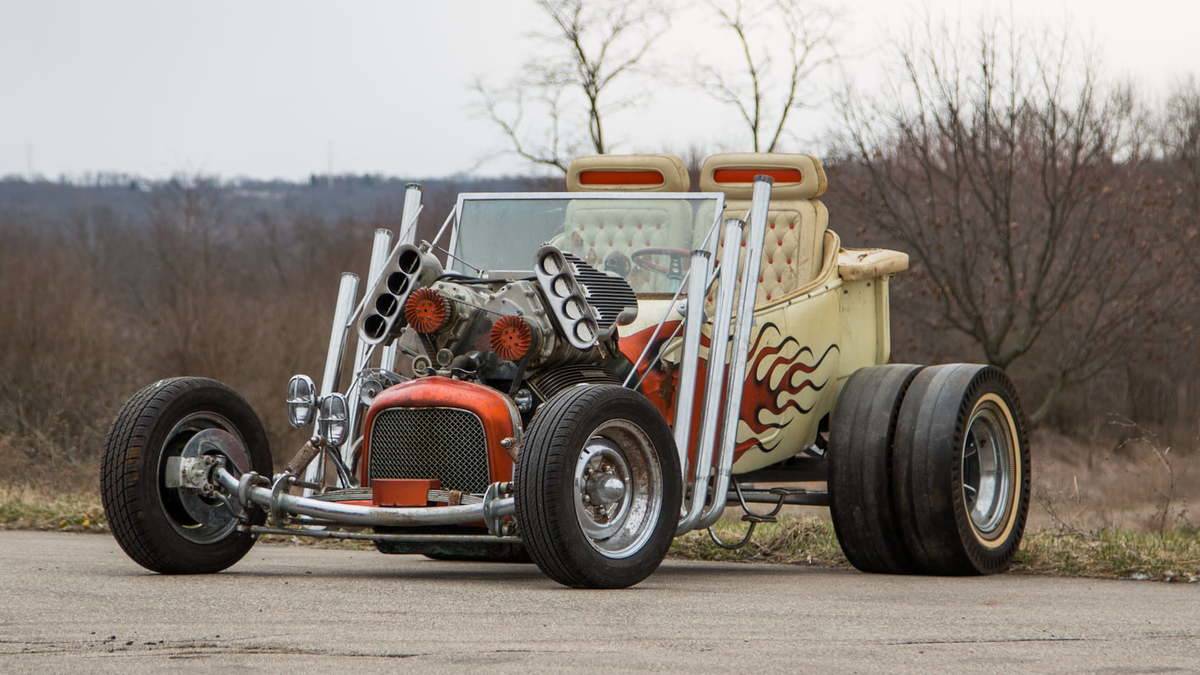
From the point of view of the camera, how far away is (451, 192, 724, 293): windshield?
1060 cm

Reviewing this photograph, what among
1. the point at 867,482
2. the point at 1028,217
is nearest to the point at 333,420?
the point at 867,482

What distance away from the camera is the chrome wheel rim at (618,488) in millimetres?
8570

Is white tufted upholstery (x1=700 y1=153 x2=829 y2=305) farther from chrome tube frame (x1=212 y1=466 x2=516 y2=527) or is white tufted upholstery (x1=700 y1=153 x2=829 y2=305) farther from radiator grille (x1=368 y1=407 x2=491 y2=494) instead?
chrome tube frame (x1=212 y1=466 x2=516 y2=527)

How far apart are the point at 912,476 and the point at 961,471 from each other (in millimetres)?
303

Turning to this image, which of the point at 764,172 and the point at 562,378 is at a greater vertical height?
the point at 764,172

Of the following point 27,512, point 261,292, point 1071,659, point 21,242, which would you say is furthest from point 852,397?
point 21,242

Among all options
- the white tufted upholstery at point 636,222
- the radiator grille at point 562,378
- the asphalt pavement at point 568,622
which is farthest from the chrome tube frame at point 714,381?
the white tufted upholstery at point 636,222

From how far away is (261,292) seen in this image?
46.6 metres

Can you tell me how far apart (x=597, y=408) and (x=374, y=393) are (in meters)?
1.83

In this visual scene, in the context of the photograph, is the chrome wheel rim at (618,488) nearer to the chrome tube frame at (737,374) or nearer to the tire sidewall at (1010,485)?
the chrome tube frame at (737,374)

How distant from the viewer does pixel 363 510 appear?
28.5 feet

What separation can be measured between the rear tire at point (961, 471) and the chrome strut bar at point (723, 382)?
1124 millimetres

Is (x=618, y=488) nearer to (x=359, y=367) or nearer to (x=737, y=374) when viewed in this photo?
(x=737, y=374)

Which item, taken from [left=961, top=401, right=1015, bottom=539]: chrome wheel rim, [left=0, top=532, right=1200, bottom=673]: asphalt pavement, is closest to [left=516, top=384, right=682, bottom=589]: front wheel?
[left=0, top=532, right=1200, bottom=673]: asphalt pavement
